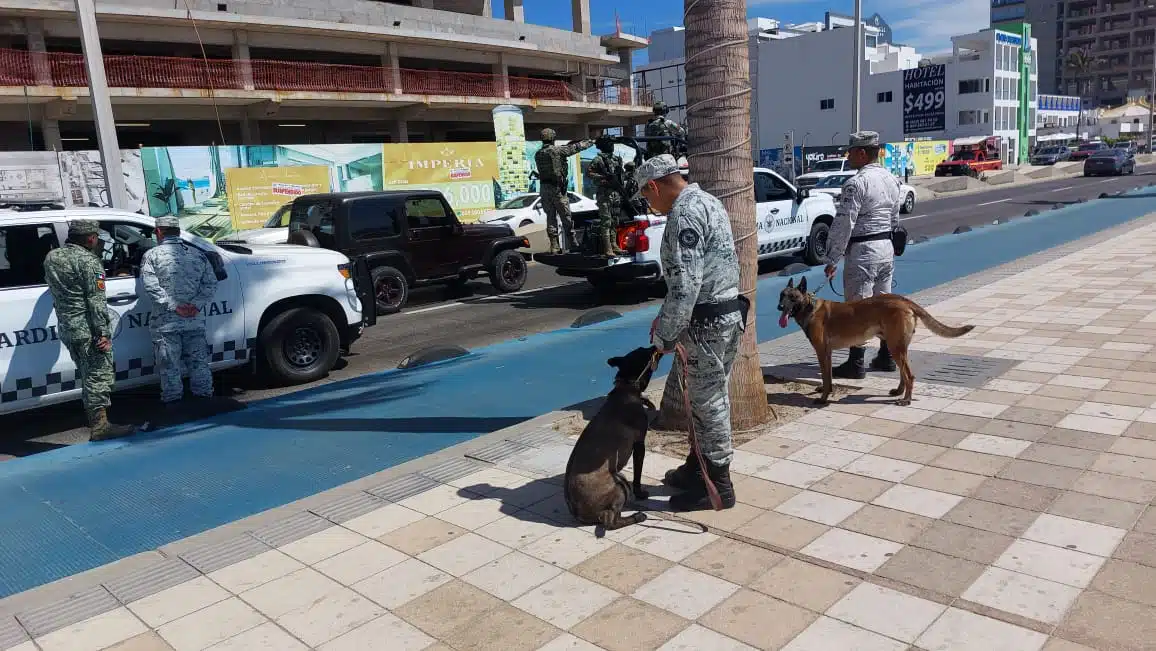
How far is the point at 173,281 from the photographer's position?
662cm

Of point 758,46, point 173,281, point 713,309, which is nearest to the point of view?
point 713,309

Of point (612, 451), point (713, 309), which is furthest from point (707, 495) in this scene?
point (713, 309)

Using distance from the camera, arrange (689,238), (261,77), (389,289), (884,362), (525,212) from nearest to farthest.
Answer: (689,238)
(884,362)
(389,289)
(525,212)
(261,77)

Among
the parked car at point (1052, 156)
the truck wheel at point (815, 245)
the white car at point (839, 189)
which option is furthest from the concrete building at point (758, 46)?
the truck wheel at point (815, 245)

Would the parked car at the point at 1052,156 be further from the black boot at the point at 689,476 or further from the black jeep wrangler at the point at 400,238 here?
the black boot at the point at 689,476

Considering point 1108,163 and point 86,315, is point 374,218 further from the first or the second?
point 1108,163

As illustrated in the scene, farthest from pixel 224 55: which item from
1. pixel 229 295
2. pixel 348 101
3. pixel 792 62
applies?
pixel 792 62

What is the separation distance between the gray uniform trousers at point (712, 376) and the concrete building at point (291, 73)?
24947 millimetres

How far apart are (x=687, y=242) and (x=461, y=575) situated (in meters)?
1.92

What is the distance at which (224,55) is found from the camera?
31094mm

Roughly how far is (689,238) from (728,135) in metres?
1.69

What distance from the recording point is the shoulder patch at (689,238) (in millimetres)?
3838

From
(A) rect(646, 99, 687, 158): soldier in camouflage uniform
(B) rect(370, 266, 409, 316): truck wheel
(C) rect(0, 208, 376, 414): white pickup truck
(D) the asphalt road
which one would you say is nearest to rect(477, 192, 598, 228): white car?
(D) the asphalt road

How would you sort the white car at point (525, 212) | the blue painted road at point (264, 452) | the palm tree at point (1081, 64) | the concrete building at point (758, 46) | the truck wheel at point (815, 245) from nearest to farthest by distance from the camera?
the blue painted road at point (264, 452) < the truck wheel at point (815, 245) < the white car at point (525, 212) < the concrete building at point (758, 46) < the palm tree at point (1081, 64)
